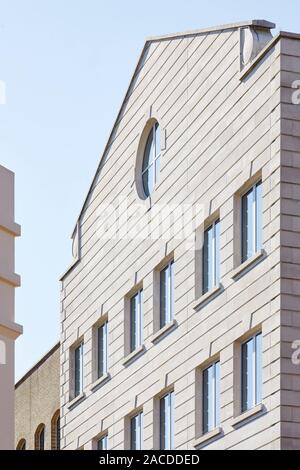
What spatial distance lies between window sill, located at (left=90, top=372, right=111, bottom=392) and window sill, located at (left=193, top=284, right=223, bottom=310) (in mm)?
6821

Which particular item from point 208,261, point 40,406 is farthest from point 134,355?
point 40,406

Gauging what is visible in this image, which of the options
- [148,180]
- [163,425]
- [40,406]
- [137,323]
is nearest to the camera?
[163,425]

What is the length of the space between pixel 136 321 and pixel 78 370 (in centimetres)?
547

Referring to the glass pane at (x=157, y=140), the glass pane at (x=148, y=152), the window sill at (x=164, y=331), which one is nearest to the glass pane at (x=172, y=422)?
the window sill at (x=164, y=331)

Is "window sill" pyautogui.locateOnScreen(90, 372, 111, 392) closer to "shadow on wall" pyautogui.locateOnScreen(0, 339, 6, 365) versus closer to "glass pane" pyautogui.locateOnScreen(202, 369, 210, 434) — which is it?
"glass pane" pyautogui.locateOnScreen(202, 369, 210, 434)

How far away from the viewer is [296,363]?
30.6 m

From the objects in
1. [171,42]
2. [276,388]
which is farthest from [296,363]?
[171,42]

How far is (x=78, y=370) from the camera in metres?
45.1

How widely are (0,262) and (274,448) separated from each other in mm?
13941

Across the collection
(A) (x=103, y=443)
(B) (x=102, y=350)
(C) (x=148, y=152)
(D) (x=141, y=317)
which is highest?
(C) (x=148, y=152)

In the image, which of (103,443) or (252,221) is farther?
(103,443)

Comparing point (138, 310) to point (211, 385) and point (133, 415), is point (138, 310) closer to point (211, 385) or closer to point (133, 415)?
point (133, 415)

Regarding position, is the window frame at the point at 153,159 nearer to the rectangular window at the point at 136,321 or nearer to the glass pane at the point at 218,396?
the rectangular window at the point at 136,321

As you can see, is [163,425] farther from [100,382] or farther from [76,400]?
[76,400]
